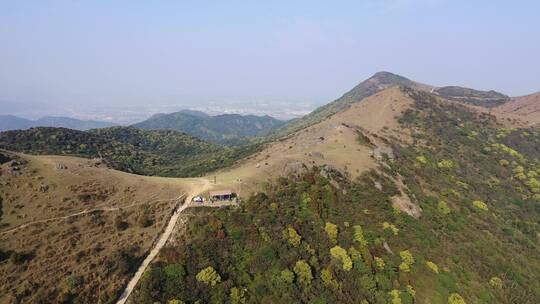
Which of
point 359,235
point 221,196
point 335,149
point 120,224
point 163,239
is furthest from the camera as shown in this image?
point 335,149

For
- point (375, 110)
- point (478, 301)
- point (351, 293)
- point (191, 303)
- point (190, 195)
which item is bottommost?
point (478, 301)

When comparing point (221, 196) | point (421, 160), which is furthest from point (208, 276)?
point (421, 160)

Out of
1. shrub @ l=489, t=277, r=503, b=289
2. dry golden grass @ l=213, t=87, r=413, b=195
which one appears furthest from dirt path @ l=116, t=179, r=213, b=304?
shrub @ l=489, t=277, r=503, b=289

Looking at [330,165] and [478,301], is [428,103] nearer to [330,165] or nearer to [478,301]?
[330,165]

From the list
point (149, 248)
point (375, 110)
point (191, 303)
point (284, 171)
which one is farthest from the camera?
point (375, 110)

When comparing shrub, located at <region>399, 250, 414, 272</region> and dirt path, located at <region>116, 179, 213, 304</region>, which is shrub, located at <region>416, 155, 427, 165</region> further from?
dirt path, located at <region>116, 179, 213, 304</region>

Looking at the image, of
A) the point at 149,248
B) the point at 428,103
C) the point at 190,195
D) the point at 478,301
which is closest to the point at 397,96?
the point at 428,103

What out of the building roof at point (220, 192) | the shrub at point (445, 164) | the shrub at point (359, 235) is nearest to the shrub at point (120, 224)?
the building roof at point (220, 192)

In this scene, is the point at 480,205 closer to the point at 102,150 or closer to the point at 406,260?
the point at 406,260
